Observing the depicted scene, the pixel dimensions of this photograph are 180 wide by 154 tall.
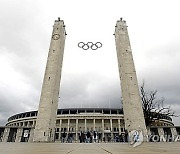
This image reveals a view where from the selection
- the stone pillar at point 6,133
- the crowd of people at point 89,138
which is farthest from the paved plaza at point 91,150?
the stone pillar at point 6,133

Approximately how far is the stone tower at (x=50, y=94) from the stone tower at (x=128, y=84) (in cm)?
1168

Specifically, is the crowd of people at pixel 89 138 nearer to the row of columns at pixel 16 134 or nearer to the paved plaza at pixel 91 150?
the row of columns at pixel 16 134

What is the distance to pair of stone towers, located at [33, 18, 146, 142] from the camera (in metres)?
29.7

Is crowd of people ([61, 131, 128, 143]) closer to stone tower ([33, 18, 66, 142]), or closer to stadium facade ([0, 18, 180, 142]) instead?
stadium facade ([0, 18, 180, 142])

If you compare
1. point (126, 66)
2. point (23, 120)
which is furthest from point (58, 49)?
point (23, 120)

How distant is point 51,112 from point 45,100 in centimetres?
223

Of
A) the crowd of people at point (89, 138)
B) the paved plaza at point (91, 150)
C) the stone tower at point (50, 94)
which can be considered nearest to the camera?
the paved plaza at point (91, 150)

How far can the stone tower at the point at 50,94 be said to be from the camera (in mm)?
29516

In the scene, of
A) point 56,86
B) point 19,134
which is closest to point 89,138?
point 56,86

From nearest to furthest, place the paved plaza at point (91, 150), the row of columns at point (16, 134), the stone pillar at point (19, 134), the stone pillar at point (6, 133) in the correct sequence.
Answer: the paved plaza at point (91, 150), the stone pillar at point (19, 134), the row of columns at point (16, 134), the stone pillar at point (6, 133)

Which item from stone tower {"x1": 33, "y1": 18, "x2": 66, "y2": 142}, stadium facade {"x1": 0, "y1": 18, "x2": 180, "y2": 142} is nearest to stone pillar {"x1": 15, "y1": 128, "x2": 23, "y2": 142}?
stadium facade {"x1": 0, "y1": 18, "x2": 180, "y2": 142}

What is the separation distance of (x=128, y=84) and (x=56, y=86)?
42.0 ft

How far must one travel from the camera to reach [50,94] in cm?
3198

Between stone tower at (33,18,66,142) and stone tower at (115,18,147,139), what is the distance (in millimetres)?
11680
